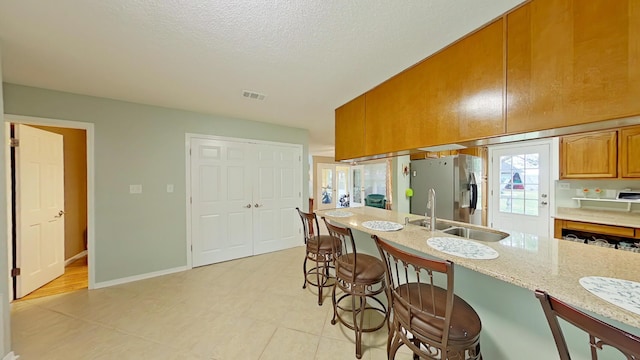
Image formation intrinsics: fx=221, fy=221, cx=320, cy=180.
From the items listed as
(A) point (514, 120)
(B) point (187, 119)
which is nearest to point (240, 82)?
(B) point (187, 119)

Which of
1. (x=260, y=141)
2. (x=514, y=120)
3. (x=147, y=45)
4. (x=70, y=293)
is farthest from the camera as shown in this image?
Answer: (x=260, y=141)

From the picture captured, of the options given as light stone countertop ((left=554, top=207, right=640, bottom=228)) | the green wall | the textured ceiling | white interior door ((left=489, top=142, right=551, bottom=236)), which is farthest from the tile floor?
white interior door ((left=489, top=142, right=551, bottom=236))

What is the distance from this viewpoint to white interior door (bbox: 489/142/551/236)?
304 centimetres

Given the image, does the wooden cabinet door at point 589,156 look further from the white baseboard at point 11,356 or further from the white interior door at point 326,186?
the white interior door at point 326,186

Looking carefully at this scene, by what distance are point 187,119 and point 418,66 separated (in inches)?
124

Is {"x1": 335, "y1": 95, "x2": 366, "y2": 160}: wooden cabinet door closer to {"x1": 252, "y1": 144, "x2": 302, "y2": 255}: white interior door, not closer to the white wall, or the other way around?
{"x1": 252, "y1": 144, "x2": 302, "y2": 255}: white interior door

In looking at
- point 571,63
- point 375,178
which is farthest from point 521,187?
point 375,178

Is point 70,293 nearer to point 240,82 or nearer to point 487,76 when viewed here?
point 240,82

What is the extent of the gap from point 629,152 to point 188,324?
476cm

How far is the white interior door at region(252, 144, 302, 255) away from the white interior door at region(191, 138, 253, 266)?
15 centimetres

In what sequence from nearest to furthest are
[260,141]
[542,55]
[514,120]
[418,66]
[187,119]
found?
1. [542,55]
2. [514,120]
3. [418,66]
4. [187,119]
5. [260,141]

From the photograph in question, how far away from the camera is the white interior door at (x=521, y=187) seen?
3.04 meters

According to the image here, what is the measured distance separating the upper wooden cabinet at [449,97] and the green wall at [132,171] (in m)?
A: 2.77

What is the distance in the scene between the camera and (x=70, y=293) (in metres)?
2.58
